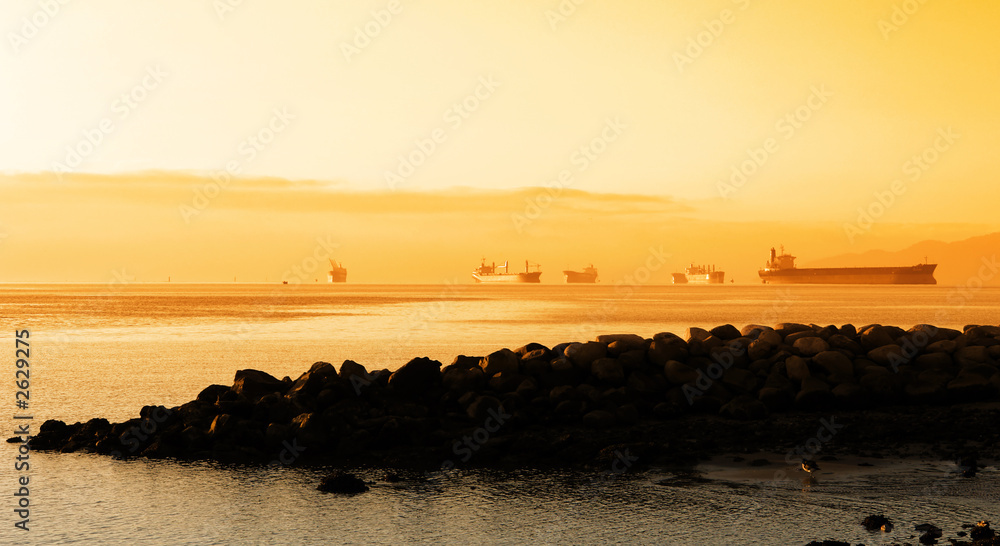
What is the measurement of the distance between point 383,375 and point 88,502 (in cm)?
715

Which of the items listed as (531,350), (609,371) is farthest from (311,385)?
(609,371)

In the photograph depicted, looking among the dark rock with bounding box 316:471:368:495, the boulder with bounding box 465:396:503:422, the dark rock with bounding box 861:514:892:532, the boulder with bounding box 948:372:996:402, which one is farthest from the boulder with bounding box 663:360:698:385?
the dark rock with bounding box 316:471:368:495

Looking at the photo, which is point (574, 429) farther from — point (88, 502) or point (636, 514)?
point (88, 502)

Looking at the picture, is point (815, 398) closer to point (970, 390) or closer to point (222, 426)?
point (970, 390)

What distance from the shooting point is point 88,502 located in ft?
38.3

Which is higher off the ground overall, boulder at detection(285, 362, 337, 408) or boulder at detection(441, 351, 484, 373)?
boulder at detection(441, 351, 484, 373)

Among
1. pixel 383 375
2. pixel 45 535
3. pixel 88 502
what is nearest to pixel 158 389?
pixel 383 375

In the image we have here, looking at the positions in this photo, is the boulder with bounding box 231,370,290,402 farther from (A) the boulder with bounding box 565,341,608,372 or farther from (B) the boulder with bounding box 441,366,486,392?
(A) the boulder with bounding box 565,341,608,372

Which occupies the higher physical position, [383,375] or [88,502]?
[383,375]

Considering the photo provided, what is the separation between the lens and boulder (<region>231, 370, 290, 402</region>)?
17328mm

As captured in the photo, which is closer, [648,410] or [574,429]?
[574,429]

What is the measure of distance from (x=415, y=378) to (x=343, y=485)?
18.3 feet

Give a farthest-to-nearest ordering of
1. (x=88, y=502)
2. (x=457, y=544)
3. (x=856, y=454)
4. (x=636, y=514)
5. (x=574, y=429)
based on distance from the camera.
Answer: (x=574, y=429)
(x=856, y=454)
(x=88, y=502)
(x=636, y=514)
(x=457, y=544)

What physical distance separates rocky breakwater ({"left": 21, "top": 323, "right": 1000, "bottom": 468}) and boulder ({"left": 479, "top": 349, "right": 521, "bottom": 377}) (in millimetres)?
34
